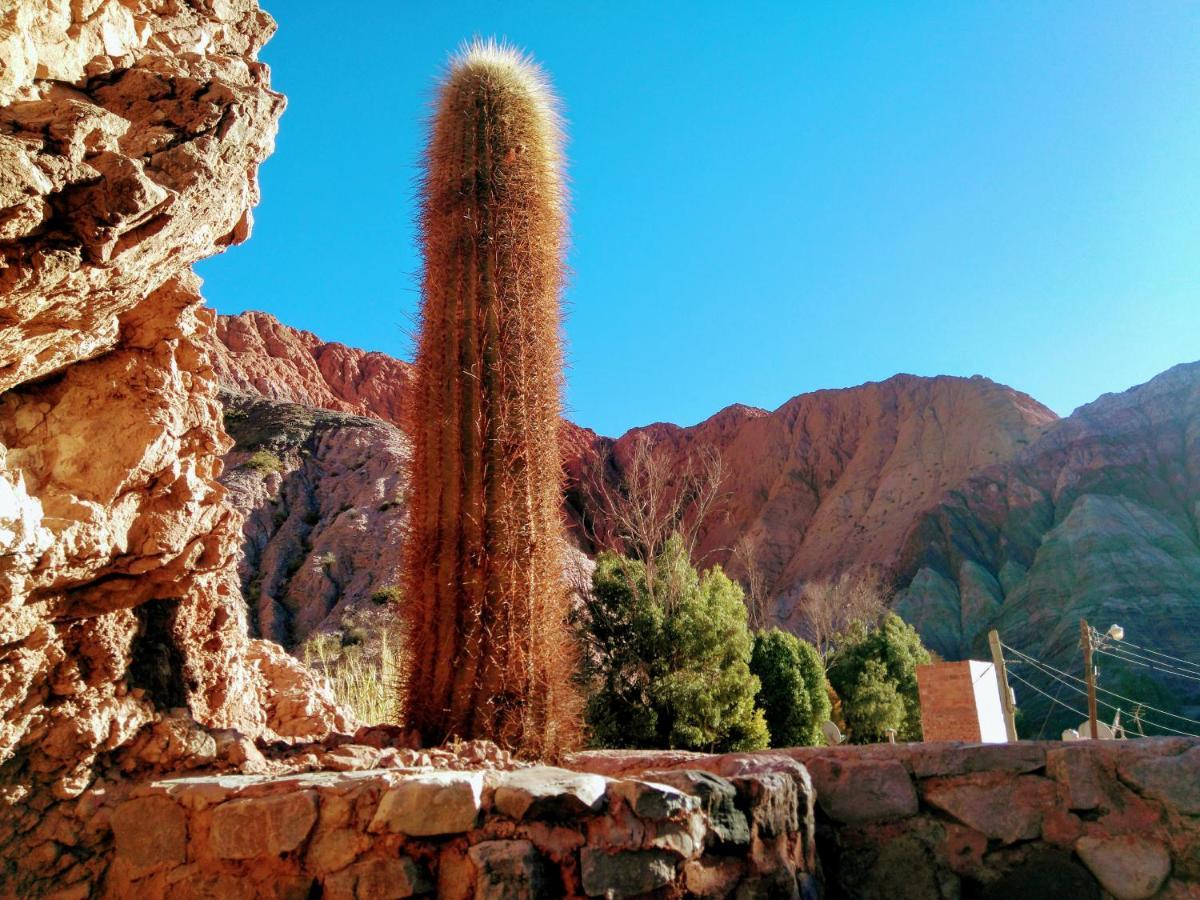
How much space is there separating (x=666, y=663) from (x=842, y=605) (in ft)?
86.6

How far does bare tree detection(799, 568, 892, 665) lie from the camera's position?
31969 millimetres

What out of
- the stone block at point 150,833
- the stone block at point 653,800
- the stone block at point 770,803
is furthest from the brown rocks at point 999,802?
the stone block at point 150,833

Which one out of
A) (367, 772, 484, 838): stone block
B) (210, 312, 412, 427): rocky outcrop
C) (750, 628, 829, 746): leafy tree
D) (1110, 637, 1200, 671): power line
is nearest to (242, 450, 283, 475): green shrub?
(210, 312, 412, 427): rocky outcrop

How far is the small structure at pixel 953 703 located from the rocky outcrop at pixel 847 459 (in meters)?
31.6

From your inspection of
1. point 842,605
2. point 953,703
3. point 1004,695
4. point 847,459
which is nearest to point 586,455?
point 842,605

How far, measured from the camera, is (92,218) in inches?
98.5

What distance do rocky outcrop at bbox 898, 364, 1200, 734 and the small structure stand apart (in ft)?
63.8

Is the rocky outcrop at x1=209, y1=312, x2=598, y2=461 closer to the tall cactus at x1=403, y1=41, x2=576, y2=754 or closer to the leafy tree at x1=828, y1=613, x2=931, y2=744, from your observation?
the leafy tree at x1=828, y1=613, x2=931, y2=744

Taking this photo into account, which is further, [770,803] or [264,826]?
[770,803]

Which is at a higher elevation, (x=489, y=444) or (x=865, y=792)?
(x=489, y=444)

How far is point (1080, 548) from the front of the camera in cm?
3531

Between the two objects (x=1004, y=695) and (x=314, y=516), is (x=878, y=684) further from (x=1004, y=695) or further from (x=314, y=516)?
(x=314, y=516)

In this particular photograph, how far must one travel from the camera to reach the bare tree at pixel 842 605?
31969 millimetres

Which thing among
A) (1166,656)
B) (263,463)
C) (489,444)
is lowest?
(1166,656)
